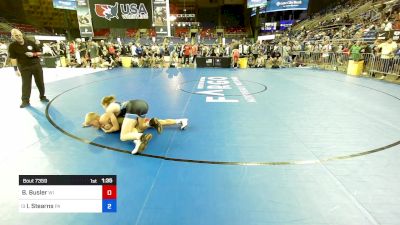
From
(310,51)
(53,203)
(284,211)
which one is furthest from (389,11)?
(53,203)

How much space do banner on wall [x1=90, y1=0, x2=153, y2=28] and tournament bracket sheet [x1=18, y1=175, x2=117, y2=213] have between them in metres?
15.2

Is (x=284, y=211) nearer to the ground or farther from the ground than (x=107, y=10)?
nearer to the ground

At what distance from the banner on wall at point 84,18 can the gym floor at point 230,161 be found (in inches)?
401

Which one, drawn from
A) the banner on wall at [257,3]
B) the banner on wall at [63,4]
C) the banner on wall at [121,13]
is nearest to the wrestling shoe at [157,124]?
the banner on wall at [121,13]

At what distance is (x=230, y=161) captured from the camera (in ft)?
10.9

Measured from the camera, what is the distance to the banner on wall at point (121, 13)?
15000mm

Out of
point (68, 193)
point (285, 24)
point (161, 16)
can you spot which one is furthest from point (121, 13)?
point (285, 24)

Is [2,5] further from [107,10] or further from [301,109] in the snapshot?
[301,109]

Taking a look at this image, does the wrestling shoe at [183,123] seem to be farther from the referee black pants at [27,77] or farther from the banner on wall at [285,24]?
the banner on wall at [285,24]

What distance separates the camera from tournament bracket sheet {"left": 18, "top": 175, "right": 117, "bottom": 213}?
153cm

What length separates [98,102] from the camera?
6477mm

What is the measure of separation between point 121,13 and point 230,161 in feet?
47.6

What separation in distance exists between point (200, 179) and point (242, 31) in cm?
3985

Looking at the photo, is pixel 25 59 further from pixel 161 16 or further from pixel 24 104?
pixel 161 16
